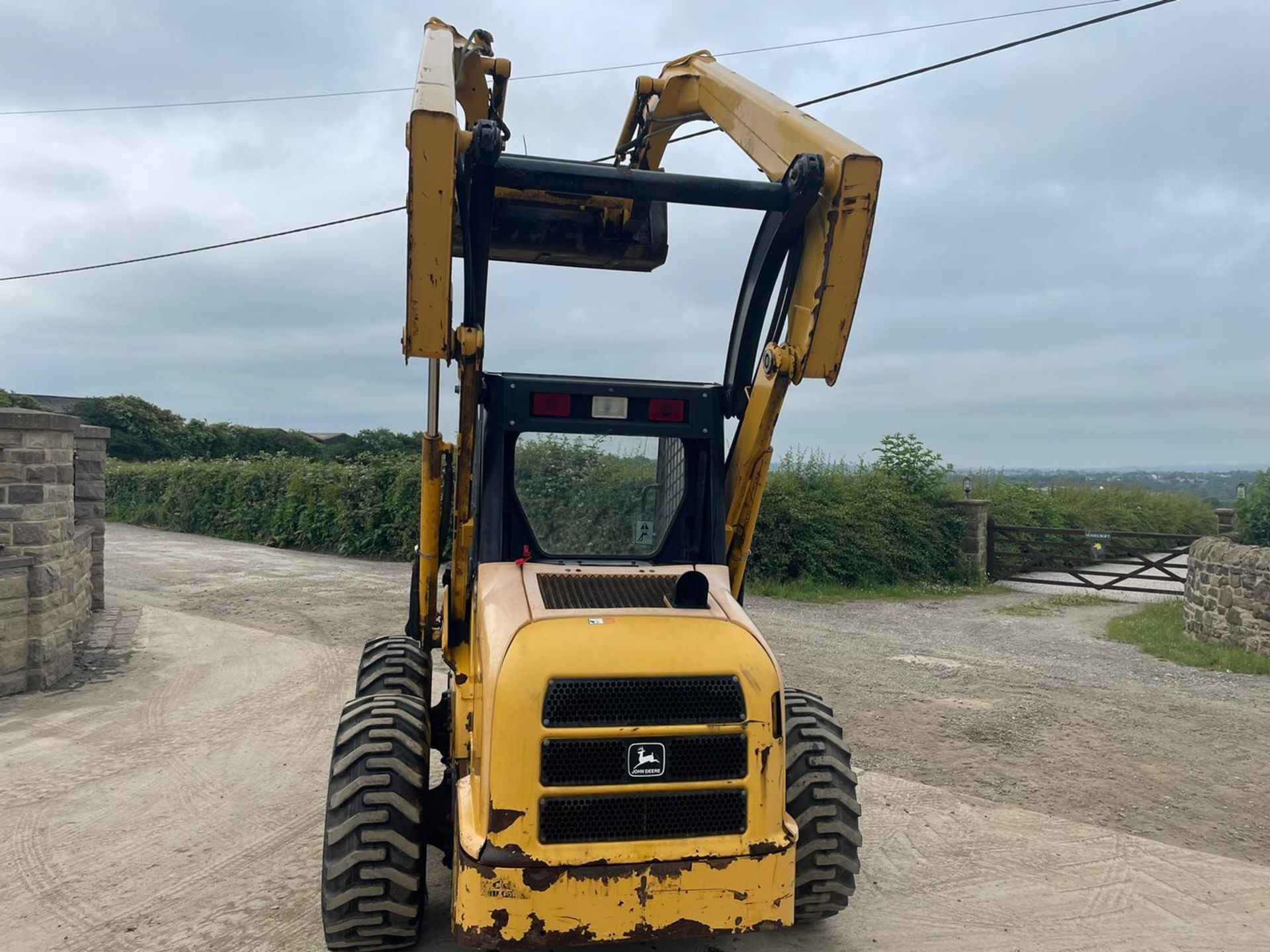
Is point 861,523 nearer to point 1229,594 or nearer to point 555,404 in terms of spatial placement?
point 1229,594

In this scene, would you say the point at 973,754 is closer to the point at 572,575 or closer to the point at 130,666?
the point at 572,575

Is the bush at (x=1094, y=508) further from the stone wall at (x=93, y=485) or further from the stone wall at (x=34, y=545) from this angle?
the stone wall at (x=34, y=545)

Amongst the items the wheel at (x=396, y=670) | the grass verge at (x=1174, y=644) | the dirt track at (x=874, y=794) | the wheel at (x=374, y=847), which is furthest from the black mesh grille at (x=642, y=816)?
the grass verge at (x=1174, y=644)

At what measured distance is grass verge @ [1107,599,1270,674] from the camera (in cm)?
1120

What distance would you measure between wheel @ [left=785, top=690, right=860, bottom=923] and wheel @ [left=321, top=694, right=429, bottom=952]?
1.55 meters

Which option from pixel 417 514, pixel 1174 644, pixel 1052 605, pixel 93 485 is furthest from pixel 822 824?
pixel 417 514

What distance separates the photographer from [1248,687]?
400 inches

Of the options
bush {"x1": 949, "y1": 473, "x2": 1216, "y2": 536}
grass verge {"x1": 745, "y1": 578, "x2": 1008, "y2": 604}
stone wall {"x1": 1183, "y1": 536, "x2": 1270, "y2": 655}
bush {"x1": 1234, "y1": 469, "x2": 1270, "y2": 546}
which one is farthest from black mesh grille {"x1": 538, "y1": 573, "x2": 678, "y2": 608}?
bush {"x1": 949, "y1": 473, "x2": 1216, "y2": 536}

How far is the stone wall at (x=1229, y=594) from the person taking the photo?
11.6m

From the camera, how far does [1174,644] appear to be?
41.6ft

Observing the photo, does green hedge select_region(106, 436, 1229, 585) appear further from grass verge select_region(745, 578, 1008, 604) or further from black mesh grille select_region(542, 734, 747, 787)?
black mesh grille select_region(542, 734, 747, 787)

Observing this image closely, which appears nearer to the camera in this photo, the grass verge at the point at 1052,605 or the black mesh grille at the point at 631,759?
the black mesh grille at the point at 631,759

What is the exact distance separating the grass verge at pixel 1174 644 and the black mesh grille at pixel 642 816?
9.85 metres

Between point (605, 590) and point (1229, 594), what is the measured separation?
11009 mm
